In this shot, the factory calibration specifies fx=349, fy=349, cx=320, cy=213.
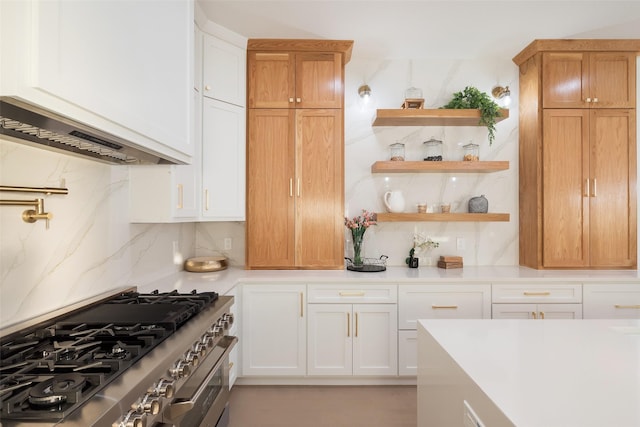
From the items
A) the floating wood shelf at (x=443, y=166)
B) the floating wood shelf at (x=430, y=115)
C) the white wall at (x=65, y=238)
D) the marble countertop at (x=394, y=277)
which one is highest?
the floating wood shelf at (x=430, y=115)

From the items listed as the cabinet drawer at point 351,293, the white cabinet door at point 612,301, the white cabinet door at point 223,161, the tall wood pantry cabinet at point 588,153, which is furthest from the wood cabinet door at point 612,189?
the white cabinet door at point 223,161

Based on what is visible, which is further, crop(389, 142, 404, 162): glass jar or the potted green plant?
crop(389, 142, 404, 162): glass jar

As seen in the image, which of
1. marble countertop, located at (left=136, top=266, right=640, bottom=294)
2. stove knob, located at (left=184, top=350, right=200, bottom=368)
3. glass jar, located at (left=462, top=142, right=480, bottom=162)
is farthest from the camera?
glass jar, located at (left=462, top=142, right=480, bottom=162)

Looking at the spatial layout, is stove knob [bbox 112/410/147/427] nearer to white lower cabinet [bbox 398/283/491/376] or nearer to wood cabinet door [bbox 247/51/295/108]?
white lower cabinet [bbox 398/283/491/376]

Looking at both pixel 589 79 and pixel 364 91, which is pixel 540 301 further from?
pixel 364 91

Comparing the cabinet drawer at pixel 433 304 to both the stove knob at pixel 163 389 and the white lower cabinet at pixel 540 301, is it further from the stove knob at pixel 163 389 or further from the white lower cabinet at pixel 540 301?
the stove knob at pixel 163 389

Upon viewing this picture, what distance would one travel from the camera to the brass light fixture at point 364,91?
3.23m

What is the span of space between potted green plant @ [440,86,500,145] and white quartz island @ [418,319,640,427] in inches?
76.4

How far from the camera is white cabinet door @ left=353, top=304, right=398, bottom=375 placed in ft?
8.82

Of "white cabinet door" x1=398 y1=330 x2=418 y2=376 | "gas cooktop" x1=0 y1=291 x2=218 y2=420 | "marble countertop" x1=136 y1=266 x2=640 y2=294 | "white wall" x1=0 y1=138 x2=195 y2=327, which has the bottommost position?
"white cabinet door" x1=398 y1=330 x2=418 y2=376

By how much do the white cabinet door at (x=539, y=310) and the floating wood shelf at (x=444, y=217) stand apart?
0.77 m

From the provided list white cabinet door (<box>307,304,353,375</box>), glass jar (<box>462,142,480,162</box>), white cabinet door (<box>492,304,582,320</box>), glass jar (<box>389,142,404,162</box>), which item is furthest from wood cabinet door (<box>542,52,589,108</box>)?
white cabinet door (<box>307,304,353,375</box>)

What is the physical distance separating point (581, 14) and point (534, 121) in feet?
2.70

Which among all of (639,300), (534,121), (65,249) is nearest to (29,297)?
(65,249)
